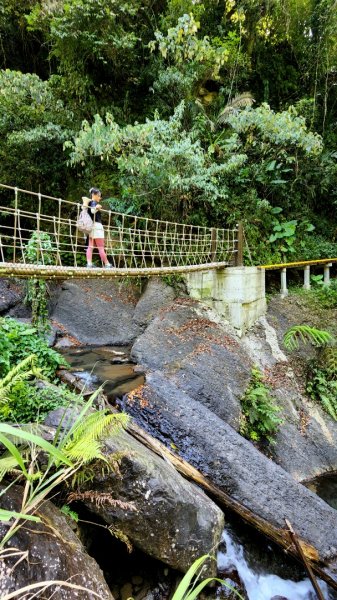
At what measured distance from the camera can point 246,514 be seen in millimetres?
2693

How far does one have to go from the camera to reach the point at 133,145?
527cm

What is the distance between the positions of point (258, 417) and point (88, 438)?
8.76 feet

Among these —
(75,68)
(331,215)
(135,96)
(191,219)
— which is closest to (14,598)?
(191,219)

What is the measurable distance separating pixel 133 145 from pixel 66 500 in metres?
4.99

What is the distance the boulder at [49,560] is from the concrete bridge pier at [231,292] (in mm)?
4130

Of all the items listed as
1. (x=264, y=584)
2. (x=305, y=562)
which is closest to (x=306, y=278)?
(x=305, y=562)

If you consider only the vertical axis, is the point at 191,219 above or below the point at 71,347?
above

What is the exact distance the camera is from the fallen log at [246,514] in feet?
8.30

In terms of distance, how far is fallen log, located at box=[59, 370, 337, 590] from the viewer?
2.53 meters

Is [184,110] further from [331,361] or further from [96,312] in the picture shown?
[331,361]

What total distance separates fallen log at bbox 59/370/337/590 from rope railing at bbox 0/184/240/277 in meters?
1.66

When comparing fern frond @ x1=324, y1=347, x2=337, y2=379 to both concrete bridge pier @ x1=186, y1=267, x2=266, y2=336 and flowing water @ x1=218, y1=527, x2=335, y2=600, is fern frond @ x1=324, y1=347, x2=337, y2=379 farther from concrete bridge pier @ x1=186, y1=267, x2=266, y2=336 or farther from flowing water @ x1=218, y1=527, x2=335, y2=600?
flowing water @ x1=218, y1=527, x2=335, y2=600

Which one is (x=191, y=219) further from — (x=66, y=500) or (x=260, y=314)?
(x=66, y=500)

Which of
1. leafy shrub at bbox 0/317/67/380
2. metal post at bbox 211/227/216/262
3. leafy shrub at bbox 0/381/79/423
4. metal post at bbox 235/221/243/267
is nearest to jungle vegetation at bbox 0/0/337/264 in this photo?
metal post at bbox 211/227/216/262
